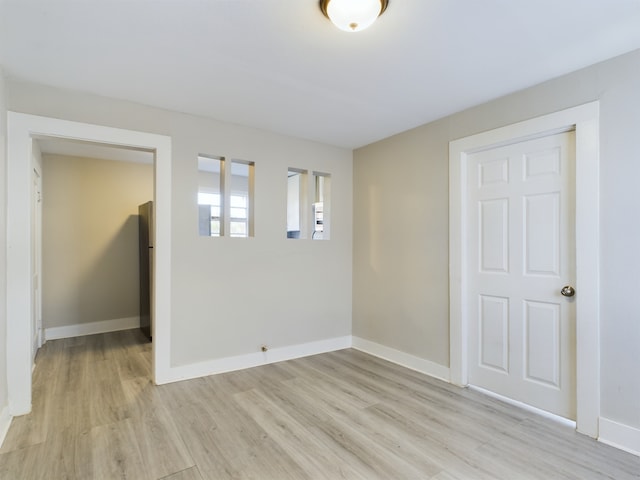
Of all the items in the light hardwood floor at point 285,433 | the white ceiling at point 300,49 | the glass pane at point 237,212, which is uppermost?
the white ceiling at point 300,49

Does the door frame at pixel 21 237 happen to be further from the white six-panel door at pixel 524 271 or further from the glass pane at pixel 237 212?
the glass pane at pixel 237 212

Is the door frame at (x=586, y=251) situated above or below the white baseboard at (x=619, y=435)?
above

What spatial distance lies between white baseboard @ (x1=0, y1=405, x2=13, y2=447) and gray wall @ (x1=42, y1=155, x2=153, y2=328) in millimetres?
2575

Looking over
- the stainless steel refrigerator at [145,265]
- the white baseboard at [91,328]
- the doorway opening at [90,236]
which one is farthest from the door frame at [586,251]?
the white baseboard at [91,328]

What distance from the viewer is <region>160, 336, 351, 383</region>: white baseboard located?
3.14m

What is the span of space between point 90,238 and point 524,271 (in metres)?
5.27

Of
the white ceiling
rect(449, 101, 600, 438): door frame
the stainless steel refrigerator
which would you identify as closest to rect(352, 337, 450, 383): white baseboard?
rect(449, 101, 600, 438): door frame

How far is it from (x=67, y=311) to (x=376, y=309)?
4132 millimetres

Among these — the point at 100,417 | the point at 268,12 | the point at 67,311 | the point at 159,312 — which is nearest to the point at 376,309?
the point at 159,312

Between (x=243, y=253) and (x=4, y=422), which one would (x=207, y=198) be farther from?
(x=4, y=422)

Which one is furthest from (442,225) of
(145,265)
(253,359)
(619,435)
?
(145,265)

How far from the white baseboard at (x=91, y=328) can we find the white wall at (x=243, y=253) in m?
2.50

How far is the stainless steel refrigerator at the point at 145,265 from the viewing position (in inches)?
177

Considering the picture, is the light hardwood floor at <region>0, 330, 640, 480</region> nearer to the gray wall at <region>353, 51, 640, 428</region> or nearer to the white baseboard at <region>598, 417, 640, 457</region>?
the white baseboard at <region>598, 417, 640, 457</region>
